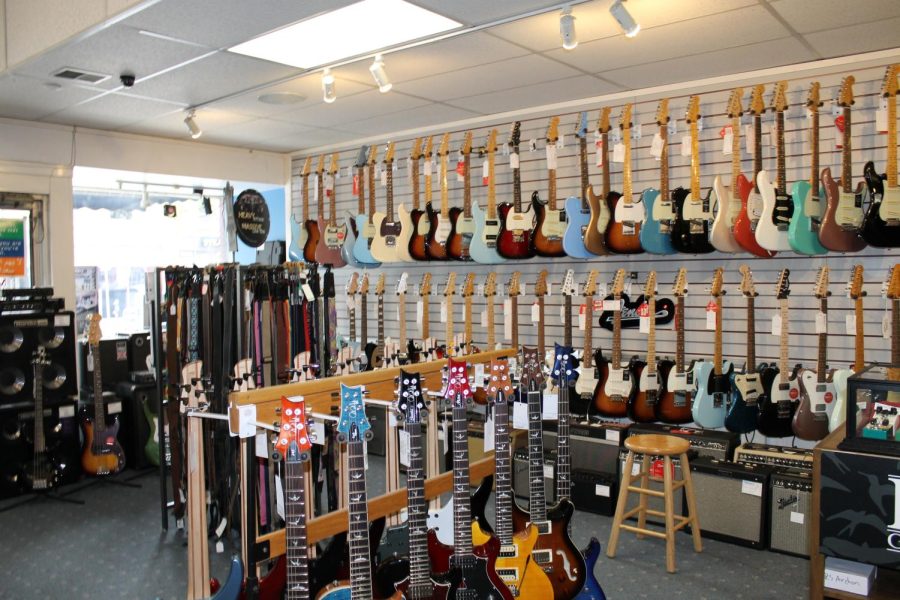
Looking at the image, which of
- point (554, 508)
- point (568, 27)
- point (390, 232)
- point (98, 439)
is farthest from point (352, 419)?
point (98, 439)

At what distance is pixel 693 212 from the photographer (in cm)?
402

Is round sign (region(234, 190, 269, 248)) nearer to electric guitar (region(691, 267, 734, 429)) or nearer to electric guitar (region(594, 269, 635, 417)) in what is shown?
electric guitar (region(594, 269, 635, 417))

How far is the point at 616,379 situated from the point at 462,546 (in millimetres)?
2153

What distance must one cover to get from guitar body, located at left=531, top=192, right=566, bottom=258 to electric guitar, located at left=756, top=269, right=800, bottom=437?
51.6 inches

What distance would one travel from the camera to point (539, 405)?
2875 mm

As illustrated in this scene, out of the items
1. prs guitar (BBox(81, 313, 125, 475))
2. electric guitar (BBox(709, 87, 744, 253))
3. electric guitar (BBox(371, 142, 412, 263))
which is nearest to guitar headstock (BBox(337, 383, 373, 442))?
electric guitar (BBox(709, 87, 744, 253))

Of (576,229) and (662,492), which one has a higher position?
(576,229)

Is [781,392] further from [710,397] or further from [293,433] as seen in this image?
[293,433]

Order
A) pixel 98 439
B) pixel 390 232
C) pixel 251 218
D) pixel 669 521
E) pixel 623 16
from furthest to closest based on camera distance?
pixel 251 218
pixel 390 232
pixel 98 439
pixel 669 521
pixel 623 16

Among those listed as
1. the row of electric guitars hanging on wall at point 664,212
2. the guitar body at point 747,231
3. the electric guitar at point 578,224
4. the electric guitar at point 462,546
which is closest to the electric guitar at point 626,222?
the row of electric guitars hanging on wall at point 664,212

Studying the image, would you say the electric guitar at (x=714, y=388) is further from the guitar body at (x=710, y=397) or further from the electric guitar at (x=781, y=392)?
the electric guitar at (x=781, y=392)

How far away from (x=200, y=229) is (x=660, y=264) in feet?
16.6

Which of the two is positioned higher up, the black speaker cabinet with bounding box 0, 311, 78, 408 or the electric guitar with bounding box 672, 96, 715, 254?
the electric guitar with bounding box 672, 96, 715, 254

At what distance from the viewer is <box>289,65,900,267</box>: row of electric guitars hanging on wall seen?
11.8 ft
